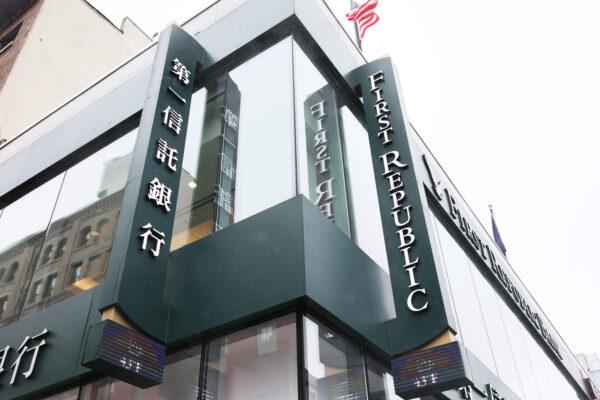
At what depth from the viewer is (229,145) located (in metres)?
10.2

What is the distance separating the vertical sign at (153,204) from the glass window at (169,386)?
1.67 feet

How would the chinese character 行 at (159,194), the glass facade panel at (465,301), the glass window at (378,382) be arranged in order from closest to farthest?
the glass window at (378,382), the chinese character 行 at (159,194), the glass facade panel at (465,301)

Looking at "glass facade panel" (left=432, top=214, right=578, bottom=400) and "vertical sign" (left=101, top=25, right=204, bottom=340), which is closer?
"vertical sign" (left=101, top=25, right=204, bottom=340)

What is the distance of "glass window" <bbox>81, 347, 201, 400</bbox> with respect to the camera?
7348 mm

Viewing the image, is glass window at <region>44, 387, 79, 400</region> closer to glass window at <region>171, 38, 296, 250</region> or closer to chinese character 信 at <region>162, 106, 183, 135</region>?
glass window at <region>171, 38, 296, 250</region>

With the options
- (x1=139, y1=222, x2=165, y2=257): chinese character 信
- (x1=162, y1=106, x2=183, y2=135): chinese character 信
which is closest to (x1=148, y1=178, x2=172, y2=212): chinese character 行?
(x1=139, y1=222, x2=165, y2=257): chinese character 信

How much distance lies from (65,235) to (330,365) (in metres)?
7.26

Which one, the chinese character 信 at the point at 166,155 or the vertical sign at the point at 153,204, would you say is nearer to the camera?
the vertical sign at the point at 153,204

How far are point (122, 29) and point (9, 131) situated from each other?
1151 cm

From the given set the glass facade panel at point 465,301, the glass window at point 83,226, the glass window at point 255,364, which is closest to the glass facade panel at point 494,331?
the glass facade panel at point 465,301

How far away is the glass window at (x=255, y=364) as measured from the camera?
6.70 meters

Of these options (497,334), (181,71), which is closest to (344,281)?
(181,71)

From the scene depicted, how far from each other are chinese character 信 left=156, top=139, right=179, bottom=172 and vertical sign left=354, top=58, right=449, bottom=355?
12.1 feet

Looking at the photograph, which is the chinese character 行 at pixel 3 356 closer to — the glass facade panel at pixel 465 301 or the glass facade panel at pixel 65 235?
the glass facade panel at pixel 65 235
